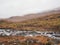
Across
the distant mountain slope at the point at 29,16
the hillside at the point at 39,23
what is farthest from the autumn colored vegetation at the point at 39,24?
the distant mountain slope at the point at 29,16

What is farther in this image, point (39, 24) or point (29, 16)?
point (29, 16)

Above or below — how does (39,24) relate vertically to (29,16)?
below

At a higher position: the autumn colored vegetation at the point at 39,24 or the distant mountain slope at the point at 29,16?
the distant mountain slope at the point at 29,16

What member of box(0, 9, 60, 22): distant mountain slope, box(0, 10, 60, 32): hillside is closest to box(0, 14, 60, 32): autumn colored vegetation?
box(0, 10, 60, 32): hillside

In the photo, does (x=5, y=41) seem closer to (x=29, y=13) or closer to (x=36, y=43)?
(x=36, y=43)

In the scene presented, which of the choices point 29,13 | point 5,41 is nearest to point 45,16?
point 29,13

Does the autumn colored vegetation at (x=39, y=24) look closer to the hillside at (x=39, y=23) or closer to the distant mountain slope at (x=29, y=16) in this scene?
the hillside at (x=39, y=23)

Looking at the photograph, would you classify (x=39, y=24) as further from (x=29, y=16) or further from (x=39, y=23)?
(x=29, y=16)

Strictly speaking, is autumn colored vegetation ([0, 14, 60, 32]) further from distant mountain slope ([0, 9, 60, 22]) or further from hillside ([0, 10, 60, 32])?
distant mountain slope ([0, 9, 60, 22])

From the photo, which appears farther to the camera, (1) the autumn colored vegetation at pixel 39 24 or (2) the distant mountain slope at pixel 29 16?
(2) the distant mountain slope at pixel 29 16

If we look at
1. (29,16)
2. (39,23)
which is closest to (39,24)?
(39,23)
